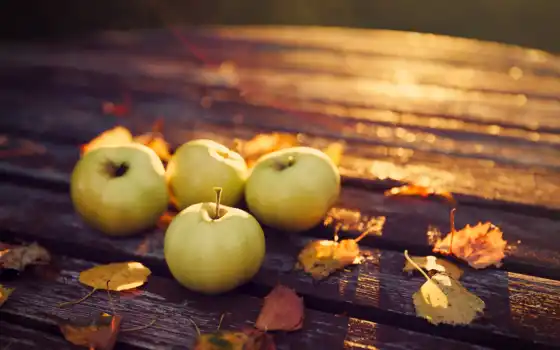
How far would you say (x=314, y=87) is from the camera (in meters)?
2.40

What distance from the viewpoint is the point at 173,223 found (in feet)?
3.64

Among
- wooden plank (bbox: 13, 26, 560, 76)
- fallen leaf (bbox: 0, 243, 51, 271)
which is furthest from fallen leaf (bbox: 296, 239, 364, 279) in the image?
wooden plank (bbox: 13, 26, 560, 76)

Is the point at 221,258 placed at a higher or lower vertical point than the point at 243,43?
lower

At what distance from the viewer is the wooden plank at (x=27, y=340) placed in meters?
0.98

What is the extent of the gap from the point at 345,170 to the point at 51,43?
2.15 m

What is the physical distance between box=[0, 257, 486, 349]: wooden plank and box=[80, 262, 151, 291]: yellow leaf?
0.02 meters

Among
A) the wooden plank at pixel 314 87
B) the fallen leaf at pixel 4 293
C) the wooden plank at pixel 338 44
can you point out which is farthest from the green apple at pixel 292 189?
the wooden plank at pixel 338 44

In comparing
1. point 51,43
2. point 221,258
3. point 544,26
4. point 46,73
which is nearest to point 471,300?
point 221,258

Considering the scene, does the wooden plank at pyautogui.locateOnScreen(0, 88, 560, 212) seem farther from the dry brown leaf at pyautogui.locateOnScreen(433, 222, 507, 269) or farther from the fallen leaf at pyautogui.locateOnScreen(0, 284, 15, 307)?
the fallen leaf at pyautogui.locateOnScreen(0, 284, 15, 307)

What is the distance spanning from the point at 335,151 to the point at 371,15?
167 inches

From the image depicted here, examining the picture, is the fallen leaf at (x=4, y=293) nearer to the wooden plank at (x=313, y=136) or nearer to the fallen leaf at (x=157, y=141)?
the fallen leaf at (x=157, y=141)

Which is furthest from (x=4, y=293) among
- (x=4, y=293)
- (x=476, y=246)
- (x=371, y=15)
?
(x=371, y=15)

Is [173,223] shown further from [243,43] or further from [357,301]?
[243,43]

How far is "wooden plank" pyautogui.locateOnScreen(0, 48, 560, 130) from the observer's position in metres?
2.11
